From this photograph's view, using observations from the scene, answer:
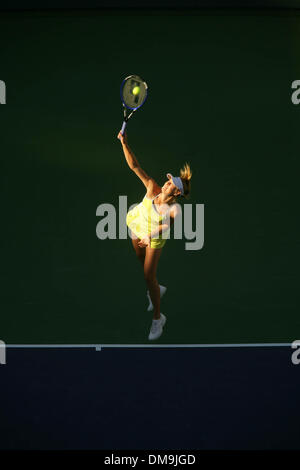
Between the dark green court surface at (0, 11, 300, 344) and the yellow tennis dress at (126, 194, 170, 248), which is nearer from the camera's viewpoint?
the yellow tennis dress at (126, 194, 170, 248)

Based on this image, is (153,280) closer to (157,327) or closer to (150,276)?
(150,276)

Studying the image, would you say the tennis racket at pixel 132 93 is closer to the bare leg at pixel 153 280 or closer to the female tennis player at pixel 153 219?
the female tennis player at pixel 153 219

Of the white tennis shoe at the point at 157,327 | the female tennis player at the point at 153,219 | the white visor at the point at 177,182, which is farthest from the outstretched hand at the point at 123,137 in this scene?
the white tennis shoe at the point at 157,327

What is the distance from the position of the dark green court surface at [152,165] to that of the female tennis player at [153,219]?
7 centimetres

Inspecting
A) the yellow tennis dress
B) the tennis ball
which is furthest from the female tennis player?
the tennis ball

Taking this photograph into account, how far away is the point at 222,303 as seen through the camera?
4.58 meters

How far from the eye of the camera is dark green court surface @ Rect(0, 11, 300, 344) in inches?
179

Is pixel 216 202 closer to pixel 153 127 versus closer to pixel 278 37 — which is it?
pixel 153 127

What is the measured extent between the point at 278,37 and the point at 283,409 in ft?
9.84

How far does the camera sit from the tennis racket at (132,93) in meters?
4.48

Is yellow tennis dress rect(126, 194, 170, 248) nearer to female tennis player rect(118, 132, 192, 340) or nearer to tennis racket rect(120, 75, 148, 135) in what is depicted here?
female tennis player rect(118, 132, 192, 340)

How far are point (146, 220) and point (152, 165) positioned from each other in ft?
1.56
